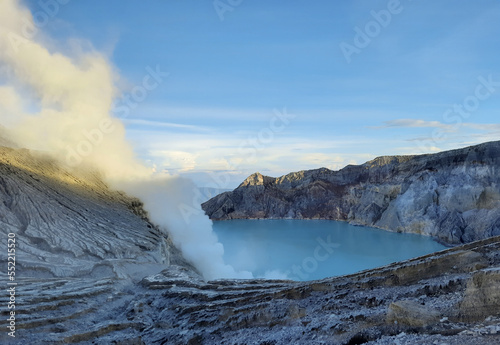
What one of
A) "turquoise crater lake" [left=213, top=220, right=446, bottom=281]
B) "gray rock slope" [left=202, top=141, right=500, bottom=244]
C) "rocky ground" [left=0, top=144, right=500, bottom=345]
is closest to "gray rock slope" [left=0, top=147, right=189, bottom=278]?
"rocky ground" [left=0, top=144, right=500, bottom=345]

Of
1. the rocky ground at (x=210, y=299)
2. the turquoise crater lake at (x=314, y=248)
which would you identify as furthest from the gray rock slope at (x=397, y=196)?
the rocky ground at (x=210, y=299)

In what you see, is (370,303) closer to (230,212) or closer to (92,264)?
(92,264)

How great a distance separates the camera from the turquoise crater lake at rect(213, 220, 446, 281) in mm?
26391

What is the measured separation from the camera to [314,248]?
34.1 m

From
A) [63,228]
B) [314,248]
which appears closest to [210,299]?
[63,228]

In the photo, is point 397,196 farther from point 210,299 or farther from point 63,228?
point 210,299

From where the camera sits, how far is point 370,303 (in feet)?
20.3

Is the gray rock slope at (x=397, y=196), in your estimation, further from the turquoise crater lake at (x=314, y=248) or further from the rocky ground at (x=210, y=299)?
the rocky ground at (x=210, y=299)

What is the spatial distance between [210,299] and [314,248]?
2660cm

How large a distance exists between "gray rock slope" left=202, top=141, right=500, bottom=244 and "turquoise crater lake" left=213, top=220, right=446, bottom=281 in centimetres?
292

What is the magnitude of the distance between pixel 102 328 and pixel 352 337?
600 centimetres

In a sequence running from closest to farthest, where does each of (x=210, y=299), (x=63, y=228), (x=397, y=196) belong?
1. (x=210, y=299)
2. (x=63, y=228)
3. (x=397, y=196)

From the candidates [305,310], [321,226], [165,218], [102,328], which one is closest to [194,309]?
[102,328]

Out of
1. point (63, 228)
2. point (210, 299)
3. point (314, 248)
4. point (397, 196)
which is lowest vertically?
point (314, 248)
